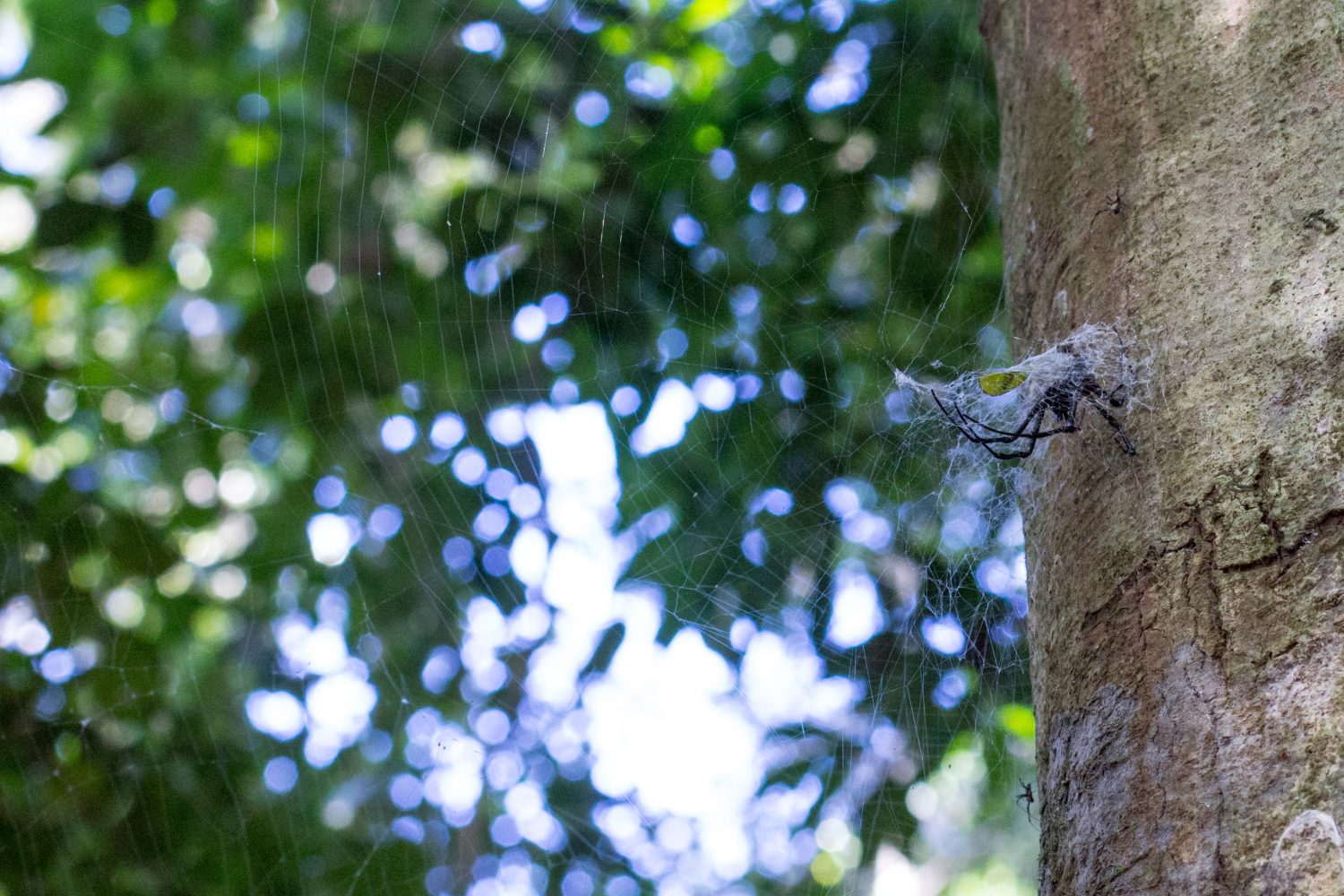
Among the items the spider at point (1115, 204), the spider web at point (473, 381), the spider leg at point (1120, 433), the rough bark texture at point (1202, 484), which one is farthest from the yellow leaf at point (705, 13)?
the spider leg at point (1120, 433)

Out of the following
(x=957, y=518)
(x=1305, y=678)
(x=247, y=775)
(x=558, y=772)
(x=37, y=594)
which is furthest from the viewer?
(x=558, y=772)

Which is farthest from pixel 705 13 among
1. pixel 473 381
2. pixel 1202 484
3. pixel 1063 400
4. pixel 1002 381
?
pixel 1202 484

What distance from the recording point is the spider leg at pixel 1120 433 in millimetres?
701

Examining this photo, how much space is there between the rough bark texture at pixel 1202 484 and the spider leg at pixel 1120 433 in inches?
0.5

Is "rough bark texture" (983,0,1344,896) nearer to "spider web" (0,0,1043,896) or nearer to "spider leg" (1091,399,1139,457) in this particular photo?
"spider leg" (1091,399,1139,457)

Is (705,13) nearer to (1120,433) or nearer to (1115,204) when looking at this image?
(1115,204)

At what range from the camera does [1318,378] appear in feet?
2.00

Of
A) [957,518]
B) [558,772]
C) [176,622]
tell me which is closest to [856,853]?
[558,772]

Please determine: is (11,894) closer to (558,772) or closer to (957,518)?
(558,772)

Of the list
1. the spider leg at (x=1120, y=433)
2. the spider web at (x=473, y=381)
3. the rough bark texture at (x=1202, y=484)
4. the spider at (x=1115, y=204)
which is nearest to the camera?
the rough bark texture at (x=1202, y=484)

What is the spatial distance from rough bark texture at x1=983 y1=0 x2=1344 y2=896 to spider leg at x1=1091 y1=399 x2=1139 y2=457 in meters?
0.01

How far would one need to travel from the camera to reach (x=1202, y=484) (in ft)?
2.09

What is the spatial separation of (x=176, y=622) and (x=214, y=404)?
1.83ft

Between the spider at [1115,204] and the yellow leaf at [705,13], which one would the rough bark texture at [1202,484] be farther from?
the yellow leaf at [705,13]
